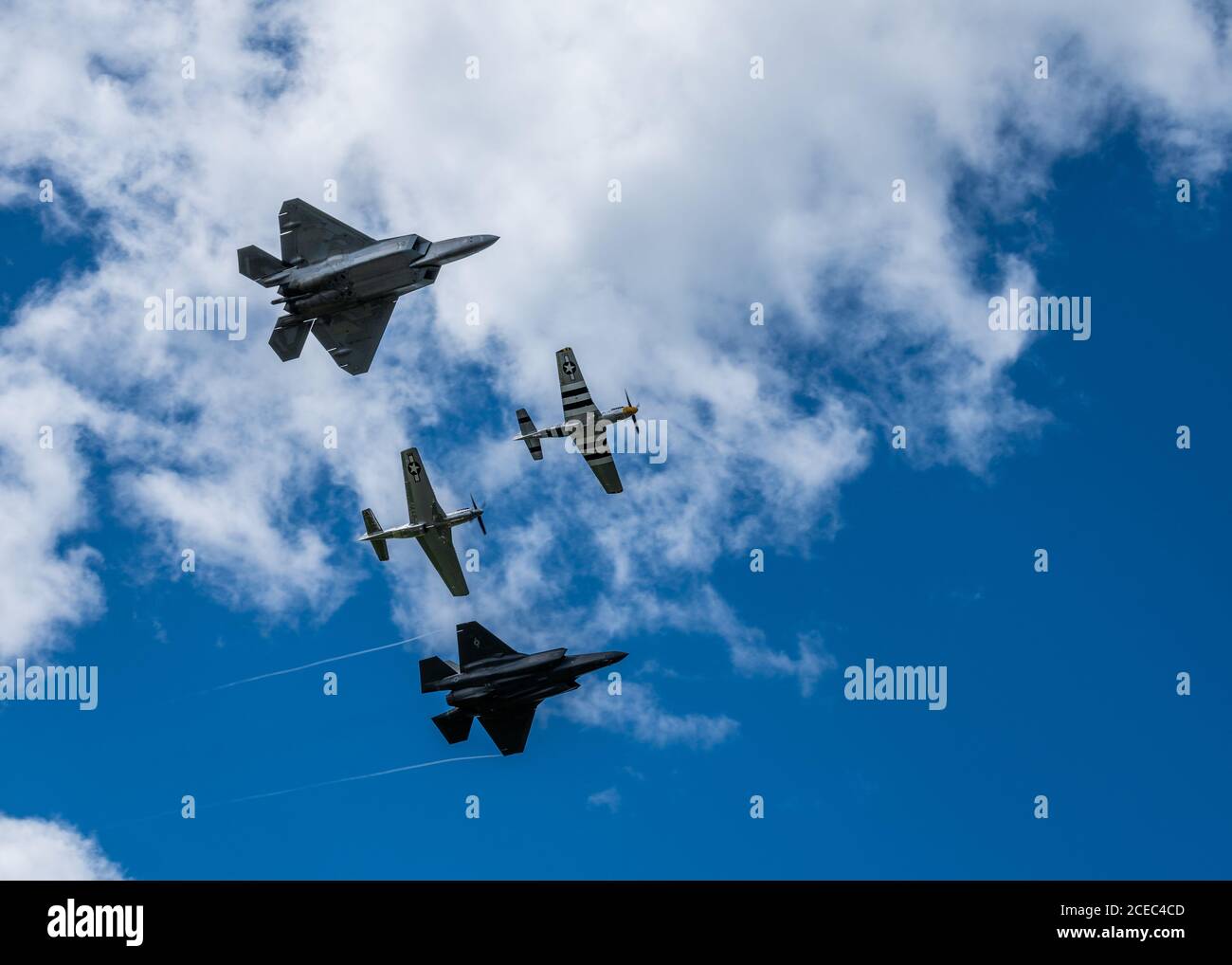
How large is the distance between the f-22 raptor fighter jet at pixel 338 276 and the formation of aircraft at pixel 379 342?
2.3 inches

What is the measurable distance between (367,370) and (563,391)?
1285 cm

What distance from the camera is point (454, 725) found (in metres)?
100

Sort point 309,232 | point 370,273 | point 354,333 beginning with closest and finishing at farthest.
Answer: point 370,273 < point 309,232 < point 354,333

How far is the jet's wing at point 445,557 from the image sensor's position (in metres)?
105

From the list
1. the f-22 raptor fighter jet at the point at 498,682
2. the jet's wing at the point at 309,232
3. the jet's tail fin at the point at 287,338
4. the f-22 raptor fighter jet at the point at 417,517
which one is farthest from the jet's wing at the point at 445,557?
the jet's wing at the point at 309,232

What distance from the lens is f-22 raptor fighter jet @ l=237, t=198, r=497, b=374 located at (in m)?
94.9

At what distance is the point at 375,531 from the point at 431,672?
10.7 m

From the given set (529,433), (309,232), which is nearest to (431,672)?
(529,433)

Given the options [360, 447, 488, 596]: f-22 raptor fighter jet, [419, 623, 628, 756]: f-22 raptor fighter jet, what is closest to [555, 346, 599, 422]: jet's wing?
[360, 447, 488, 596]: f-22 raptor fighter jet

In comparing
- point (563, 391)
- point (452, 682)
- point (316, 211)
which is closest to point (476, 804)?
point (452, 682)

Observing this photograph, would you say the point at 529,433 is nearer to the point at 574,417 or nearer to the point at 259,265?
the point at 574,417

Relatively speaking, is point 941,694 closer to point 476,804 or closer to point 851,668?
point 851,668

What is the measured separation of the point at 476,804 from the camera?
95500mm

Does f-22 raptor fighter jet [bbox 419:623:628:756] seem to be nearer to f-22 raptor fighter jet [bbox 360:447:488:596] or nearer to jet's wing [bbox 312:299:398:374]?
f-22 raptor fighter jet [bbox 360:447:488:596]
